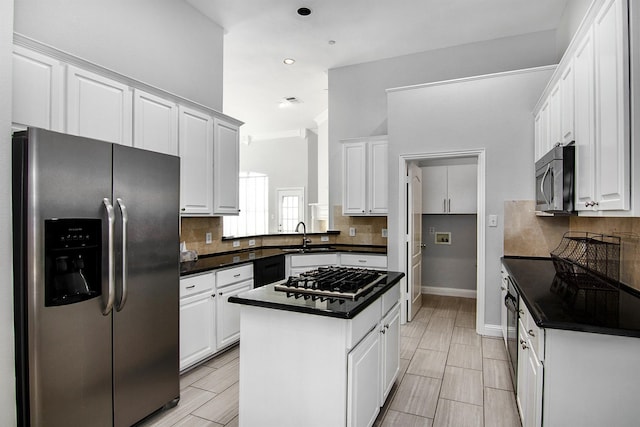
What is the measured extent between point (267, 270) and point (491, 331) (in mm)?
2595

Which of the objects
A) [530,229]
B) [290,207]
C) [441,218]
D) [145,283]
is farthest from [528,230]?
[290,207]

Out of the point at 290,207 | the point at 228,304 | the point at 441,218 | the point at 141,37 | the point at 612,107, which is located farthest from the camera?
the point at 290,207

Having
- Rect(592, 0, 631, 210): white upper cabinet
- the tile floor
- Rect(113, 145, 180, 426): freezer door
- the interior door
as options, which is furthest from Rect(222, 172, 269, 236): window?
Rect(592, 0, 631, 210): white upper cabinet

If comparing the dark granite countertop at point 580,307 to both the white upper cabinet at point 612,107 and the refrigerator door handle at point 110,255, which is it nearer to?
the white upper cabinet at point 612,107

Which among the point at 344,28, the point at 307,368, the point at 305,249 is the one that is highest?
the point at 344,28

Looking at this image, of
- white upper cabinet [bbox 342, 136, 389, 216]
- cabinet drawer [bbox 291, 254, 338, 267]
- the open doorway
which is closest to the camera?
the open doorway

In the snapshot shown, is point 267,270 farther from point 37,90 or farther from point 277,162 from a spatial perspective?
point 277,162

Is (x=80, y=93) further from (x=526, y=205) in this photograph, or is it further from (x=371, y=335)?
(x=526, y=205)

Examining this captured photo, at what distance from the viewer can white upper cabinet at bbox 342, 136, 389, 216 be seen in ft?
16.3

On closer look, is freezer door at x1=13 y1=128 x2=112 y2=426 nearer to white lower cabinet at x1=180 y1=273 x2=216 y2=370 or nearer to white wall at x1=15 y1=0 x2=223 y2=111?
white lower cabinet at x1=180 y1=273 x2=216 y2=370

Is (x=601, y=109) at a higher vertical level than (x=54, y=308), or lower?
higher

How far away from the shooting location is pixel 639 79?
1507 mm

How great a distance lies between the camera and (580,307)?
1.82m

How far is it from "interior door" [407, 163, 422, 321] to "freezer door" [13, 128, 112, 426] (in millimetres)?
3432
